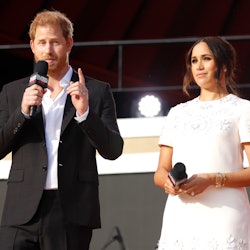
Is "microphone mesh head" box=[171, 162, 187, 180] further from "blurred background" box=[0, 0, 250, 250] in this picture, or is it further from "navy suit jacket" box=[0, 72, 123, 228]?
"blurred background" box=[0, 0, 250, 250]

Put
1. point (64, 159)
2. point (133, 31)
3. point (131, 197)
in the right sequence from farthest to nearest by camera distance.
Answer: point (133, 31) → point (131, 197) → point (64, 159)

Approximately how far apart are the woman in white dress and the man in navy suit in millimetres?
257

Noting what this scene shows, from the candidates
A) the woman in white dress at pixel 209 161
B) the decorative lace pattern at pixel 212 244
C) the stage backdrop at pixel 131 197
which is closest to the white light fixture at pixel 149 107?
the stage backdrop at pixel 131 197

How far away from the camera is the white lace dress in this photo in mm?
2795

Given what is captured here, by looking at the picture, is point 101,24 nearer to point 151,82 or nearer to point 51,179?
point 151,82

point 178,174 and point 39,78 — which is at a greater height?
point 39,78

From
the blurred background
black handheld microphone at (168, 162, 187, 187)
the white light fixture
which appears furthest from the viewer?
the blurred background

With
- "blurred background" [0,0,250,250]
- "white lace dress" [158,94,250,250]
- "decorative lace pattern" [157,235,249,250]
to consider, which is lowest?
"decorative lace pattern" [157,235,249,250]

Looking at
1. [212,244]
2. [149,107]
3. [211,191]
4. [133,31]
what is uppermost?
[133,31]

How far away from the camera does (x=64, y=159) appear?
289cm

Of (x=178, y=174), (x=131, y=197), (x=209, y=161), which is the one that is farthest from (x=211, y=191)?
(x=131, y=197)

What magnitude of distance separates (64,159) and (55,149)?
0.18 feet

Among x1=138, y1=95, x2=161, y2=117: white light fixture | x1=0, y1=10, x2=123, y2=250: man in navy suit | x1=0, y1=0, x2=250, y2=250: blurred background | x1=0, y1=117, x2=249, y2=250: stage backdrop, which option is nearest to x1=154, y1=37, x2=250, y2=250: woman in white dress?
x1=0, y1=10, x2=123, y2=250: man in navy suit

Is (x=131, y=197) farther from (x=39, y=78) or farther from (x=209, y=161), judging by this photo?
(x=39, y=78)
